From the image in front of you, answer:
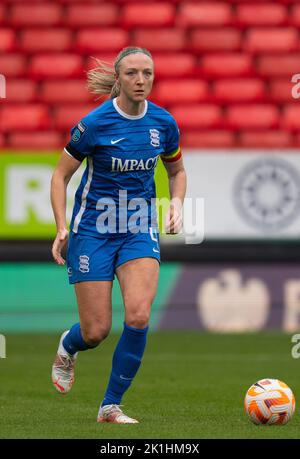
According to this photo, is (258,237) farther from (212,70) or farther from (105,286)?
(105,286)

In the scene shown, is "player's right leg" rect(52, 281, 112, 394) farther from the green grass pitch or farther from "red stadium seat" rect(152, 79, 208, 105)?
"red stadium seat" rect(152, 79, 208, 105)

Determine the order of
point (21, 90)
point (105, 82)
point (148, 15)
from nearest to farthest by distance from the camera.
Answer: point (105, 82)
point (21, 90)
point (148, 15)

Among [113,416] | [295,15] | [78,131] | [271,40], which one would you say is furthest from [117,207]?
[295,15]

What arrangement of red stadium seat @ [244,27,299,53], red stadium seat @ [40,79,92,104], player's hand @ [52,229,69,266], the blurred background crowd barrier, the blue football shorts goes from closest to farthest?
player's hand @ [52,229,69,266]
the blue football shorts
the blurred background crowd barrier
red stadium seat @ [40,79,92,104]
red stadium seat @ [244,27,299,53]

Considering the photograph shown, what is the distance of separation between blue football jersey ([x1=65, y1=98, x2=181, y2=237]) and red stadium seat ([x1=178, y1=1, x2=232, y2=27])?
971 centimetres

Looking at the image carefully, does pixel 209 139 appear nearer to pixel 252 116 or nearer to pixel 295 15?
pixel 252 116

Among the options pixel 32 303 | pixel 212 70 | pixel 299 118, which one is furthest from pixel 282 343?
pixel 212 70

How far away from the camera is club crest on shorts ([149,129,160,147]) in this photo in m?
6.73

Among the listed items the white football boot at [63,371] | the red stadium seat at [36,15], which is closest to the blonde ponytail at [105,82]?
the white football boot at [63,371]

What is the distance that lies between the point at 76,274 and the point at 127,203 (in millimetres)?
496

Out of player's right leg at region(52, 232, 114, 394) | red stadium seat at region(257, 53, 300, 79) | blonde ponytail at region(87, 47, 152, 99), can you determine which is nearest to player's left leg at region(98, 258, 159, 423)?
player's right leg at region(52, 232, 114, 394)

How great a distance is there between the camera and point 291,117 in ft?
48.1

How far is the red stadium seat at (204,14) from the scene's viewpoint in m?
16.2

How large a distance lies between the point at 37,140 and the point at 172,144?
731cm
